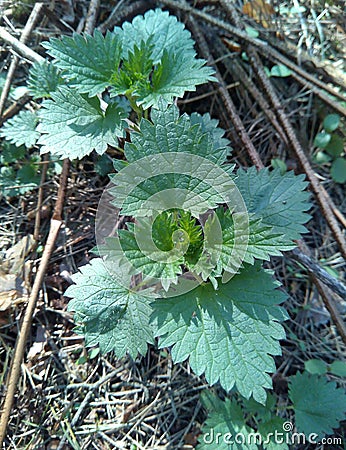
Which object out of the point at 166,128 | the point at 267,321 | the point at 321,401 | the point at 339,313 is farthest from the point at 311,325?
the point at 166,128

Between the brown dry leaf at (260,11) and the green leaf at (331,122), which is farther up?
the brown dry leaf at (260,11)

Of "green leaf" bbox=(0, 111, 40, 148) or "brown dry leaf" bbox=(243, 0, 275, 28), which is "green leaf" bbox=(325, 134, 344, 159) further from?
"green leaf" bbox=(0, 111, 40, 148)

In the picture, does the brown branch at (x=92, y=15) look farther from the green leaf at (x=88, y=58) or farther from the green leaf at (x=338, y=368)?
the green leaf at (x=338, y=368)

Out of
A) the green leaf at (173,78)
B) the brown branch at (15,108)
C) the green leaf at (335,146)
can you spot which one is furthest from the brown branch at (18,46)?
the green leaf at (335,146)

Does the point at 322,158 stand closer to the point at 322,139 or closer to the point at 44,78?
the point at 322,139

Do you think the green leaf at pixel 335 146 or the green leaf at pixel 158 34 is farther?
the green leaf at pixel 335 146

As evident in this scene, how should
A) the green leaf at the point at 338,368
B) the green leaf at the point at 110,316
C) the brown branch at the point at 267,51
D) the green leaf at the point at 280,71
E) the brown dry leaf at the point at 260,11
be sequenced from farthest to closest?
the brown dry leaf at the point at 260,11 → the green leaf at the point at 280,71 → the brown branch at the point at 267,51 → the green leaf at the point at 338,368 → the green leaf at the point at 110,316
